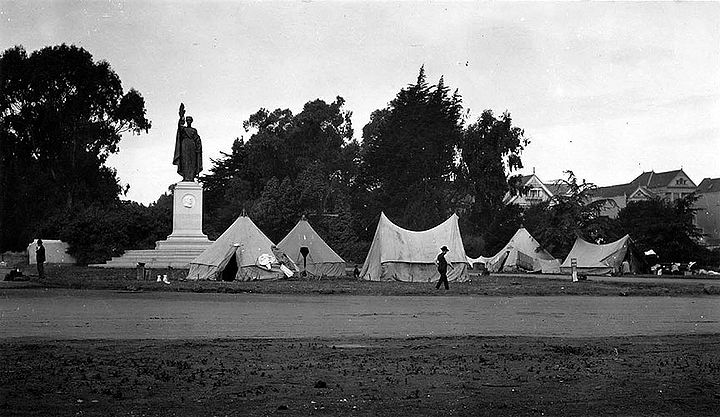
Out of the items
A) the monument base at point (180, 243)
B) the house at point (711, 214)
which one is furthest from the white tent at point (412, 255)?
the house at point (711, 214)

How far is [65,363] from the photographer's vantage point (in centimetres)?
898

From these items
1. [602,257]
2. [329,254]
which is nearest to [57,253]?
[329,254]

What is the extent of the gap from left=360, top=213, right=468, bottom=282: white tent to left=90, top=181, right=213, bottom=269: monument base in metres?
9.46

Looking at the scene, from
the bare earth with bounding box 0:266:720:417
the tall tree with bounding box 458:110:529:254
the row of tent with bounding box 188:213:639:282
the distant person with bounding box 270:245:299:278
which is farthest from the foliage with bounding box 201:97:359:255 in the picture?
the bare earth with bounding box 0:266:720:417

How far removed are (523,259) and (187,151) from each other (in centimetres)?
2358

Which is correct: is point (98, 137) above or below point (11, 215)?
above

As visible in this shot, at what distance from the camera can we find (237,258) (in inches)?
1254

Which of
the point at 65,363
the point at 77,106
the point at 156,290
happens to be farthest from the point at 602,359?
the point at 77,106

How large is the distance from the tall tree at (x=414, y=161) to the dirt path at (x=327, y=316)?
43.9 meters

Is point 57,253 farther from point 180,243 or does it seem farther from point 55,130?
point 55,130

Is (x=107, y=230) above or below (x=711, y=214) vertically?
below

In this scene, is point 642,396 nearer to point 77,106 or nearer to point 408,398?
point 408,398

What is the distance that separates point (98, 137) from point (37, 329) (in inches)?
1853

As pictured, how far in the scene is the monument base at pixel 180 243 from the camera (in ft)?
130
